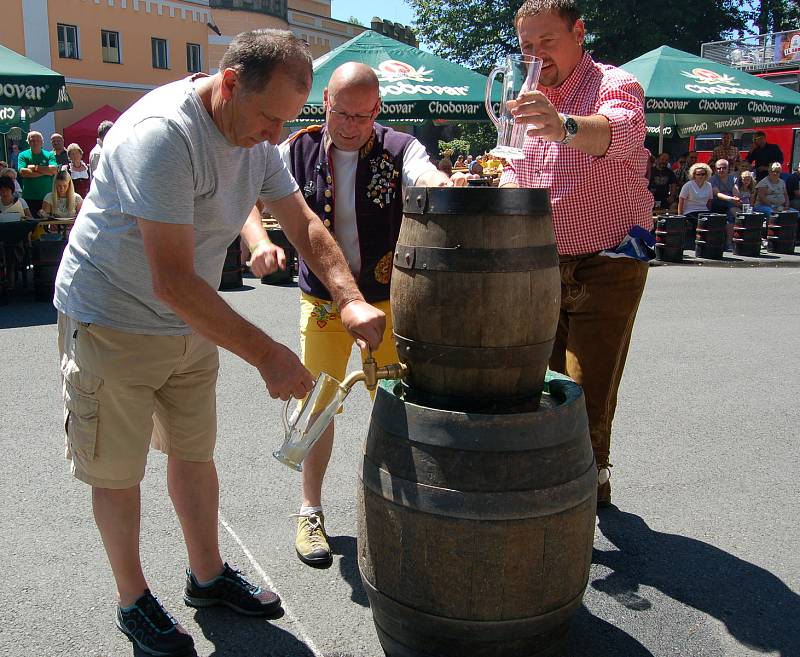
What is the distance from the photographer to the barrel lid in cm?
228

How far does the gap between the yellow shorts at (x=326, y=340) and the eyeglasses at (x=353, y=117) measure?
2.42 feet

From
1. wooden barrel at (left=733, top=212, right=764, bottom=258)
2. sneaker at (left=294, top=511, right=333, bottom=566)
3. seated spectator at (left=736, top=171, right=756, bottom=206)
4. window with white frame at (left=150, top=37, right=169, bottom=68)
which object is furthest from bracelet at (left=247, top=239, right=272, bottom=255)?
window with white frame at (left=150, top=37, right=169, bottom=68)

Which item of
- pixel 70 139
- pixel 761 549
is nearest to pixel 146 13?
pixel 70 139

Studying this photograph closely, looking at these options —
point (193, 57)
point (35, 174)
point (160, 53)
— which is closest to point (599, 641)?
point (35, 174)

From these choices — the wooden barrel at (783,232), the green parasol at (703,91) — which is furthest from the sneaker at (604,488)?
the wooden barrel at (783,232)

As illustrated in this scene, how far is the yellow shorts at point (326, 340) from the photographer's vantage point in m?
3.33

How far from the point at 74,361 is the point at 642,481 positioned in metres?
2.87

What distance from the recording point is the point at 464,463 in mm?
2219

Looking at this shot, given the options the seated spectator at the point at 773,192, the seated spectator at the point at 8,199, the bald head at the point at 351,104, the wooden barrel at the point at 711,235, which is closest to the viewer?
the bald head at the point at 351,104

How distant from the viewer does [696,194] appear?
13938mm

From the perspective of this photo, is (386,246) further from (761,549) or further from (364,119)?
(761,549)

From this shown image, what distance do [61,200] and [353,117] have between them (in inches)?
337

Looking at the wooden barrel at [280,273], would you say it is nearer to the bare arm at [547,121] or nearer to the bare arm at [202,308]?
the bare arm at [547,121]

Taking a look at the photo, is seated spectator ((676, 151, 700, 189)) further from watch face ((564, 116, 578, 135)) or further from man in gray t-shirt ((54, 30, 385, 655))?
man in gray t-shirt ((54, 30, 385, 655))
